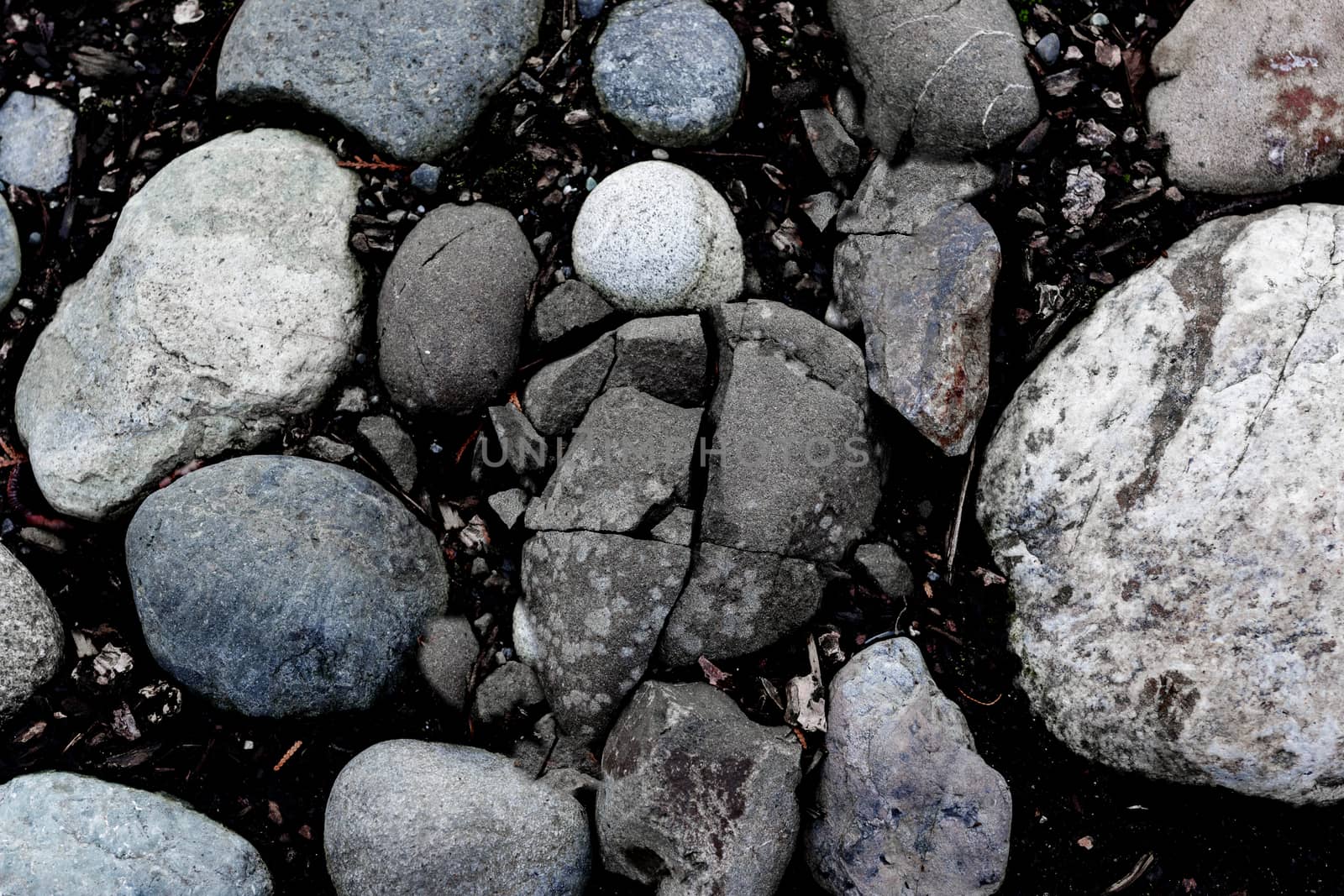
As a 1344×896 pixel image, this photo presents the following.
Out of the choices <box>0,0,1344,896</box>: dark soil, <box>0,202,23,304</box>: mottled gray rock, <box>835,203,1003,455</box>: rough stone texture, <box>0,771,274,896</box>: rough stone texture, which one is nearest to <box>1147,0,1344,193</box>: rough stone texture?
<box>0,0,1344,896</box>: dark soil

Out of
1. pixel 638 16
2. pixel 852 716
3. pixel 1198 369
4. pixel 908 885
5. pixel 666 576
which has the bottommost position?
pixel 908 885

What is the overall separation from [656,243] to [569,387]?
56cm

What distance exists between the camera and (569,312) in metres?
3.38

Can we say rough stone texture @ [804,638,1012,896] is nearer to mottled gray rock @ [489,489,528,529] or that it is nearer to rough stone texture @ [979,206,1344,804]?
rough stone texture @ [979,206,1344,804]

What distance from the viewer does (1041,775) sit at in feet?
10.3

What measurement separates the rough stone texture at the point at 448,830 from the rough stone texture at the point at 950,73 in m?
2.54

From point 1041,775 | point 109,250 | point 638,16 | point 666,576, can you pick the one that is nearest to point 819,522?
point 666,576

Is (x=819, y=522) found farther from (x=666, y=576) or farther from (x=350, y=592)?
(x=350, y=592)

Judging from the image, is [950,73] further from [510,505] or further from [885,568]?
[510,505]

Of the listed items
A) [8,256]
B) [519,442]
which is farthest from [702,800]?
[8,256]

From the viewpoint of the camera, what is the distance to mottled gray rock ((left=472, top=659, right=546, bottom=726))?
10.6 feet

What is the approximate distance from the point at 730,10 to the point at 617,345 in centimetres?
142

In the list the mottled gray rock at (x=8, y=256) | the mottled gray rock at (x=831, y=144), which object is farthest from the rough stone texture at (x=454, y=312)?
the mottled gray rock at (x=8, y=256)

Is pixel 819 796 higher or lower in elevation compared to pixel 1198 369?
lower
